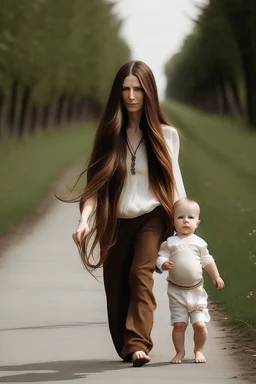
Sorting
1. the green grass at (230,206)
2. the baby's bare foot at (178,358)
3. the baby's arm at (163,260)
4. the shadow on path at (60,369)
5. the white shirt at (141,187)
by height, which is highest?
the white shirt at (141,187)

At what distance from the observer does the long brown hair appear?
28.2 ft

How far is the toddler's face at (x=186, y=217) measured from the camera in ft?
27.3

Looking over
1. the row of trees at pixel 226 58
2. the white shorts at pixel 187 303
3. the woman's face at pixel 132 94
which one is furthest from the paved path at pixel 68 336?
the row of trees at pixel 226 58

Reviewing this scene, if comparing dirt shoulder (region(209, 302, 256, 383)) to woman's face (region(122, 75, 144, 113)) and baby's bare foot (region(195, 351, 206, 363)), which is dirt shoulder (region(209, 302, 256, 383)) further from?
woman's face (region(122, 75, 144, 113))

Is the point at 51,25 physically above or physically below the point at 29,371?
above

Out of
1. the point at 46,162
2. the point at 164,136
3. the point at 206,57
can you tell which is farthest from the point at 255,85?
the point at 164,136

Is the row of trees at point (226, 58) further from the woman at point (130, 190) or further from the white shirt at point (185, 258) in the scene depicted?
the white shirt at point (185, 258)

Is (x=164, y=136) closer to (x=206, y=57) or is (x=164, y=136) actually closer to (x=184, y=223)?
(x=184, y=223)

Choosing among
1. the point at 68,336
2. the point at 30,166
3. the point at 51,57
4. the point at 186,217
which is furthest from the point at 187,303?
the point at 51,57

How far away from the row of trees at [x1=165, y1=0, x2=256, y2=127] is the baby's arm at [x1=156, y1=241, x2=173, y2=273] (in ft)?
106

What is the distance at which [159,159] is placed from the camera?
8641mm

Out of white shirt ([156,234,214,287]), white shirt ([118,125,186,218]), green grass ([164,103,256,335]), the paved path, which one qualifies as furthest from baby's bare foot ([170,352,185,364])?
green grass ([164,103,256,335])

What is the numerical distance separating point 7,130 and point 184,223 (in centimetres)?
5212

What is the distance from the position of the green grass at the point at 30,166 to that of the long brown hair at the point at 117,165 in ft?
38.7
